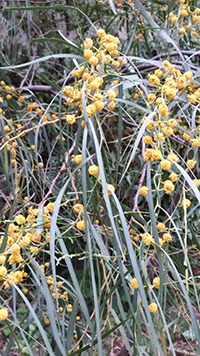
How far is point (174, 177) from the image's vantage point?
503 mm

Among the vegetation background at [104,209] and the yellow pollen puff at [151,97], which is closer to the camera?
the vegetation background at [104,209]

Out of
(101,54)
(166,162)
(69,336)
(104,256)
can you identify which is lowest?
(69,336)

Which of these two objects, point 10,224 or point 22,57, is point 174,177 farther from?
point 22,57

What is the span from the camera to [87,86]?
52 cm

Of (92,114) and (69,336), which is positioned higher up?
(92,114)

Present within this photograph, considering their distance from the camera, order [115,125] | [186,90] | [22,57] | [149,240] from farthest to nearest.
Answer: [22,57] → [115,125] → [186,90] → [149,240]

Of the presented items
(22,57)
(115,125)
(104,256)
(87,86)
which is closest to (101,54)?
(87,86)

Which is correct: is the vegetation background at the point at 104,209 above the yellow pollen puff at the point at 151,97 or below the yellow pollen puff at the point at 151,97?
below

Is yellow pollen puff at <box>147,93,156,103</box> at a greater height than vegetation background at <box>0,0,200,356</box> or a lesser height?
greater

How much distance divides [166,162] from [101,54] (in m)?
0.19

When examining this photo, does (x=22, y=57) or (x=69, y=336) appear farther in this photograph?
(x=22, y=57)

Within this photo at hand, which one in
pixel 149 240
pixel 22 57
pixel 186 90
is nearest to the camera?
pixel 149 240

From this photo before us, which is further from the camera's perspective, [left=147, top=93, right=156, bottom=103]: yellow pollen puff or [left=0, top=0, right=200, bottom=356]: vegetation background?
[left=147, top=93, right=156, bottom=103]: yellow pollen puff

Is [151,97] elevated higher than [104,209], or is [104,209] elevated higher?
[151,97]
